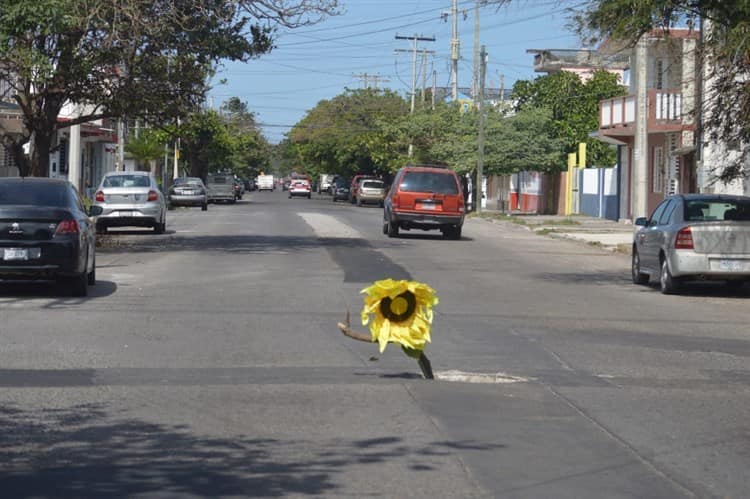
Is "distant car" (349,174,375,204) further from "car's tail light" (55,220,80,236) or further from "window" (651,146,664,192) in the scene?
"car's tail light" (55,220,80,236)

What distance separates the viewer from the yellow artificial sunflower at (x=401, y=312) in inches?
380

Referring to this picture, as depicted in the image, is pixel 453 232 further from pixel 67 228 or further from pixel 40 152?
pixel 67 228

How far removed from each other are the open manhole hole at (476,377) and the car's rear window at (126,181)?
24221mm

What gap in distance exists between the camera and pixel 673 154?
4341 cm

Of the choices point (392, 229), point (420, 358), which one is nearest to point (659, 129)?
point (392, 229)

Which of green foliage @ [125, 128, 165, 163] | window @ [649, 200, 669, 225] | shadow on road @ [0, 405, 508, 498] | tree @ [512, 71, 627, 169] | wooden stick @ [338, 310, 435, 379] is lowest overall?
shadow on road @ [0, 405, 508, 498]

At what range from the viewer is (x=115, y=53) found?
86.1 ft

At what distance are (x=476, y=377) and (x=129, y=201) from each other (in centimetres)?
2404

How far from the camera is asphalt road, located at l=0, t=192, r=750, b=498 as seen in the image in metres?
7.22

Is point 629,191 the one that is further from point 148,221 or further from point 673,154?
point 148,221

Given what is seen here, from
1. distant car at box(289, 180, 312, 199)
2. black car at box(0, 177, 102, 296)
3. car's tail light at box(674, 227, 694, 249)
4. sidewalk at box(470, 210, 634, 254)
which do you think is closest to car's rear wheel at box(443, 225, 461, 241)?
sidewalk at box(470, 210, 634, 254)

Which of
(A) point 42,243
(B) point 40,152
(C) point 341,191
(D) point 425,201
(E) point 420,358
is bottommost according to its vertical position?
(E) point 420,358

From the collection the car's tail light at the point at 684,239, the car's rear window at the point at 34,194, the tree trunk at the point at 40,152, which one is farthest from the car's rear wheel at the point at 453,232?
the car's rear window at the point at 34,194

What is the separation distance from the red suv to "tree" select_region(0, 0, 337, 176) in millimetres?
6364
